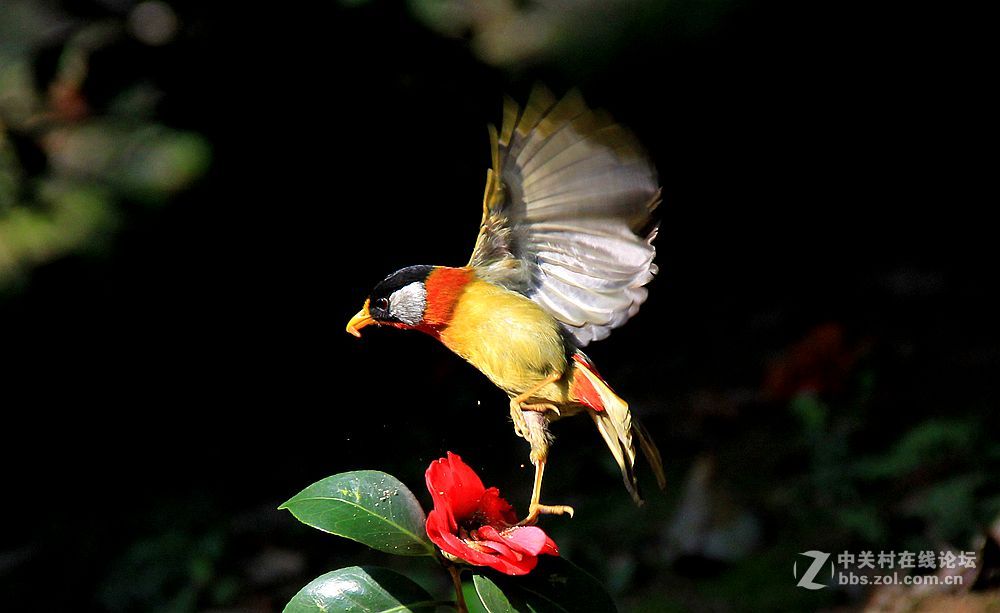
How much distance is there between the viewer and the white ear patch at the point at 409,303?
0.76 metres

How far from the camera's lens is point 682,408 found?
8.82ft

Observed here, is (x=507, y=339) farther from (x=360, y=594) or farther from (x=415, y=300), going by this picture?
(x=360, y=594)

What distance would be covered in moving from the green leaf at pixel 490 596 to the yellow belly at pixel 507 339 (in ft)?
0.42

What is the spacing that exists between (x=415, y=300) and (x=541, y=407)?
0.37 ft

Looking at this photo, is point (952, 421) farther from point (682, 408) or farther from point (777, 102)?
point (777, 102)

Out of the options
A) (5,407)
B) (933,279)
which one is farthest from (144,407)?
(933,279)

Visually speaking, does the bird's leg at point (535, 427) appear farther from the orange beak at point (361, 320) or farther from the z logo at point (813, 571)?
the z logo at point (813, 571)

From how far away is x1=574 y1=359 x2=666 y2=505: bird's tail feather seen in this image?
726 millimetres

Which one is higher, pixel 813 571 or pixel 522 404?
pixel 522 404

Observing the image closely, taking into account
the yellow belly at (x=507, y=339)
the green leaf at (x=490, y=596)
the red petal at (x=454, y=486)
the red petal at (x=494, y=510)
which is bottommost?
the green leaf at (x=490, y=596)

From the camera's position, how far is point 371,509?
763 mm

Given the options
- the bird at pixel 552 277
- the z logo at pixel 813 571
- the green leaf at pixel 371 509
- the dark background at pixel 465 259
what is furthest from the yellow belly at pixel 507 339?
the z logo at pixel 813 571

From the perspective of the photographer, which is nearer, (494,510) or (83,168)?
(494,510)

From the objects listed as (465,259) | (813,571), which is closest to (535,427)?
(813,571)
